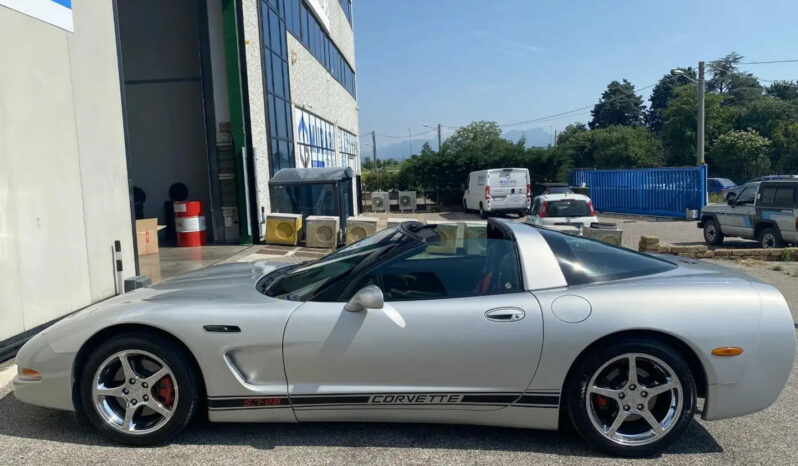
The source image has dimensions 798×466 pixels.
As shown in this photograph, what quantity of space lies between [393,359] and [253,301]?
Result: 0.92 meters

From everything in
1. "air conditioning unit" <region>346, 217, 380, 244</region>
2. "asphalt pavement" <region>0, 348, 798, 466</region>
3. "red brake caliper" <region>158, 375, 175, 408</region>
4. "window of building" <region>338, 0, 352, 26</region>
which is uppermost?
"window of building" <region>338, 0, 352, 26</region>

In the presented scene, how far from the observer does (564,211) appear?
13844 mm

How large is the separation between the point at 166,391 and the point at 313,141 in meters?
18.5

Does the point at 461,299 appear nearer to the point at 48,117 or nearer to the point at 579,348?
the point at 579,348

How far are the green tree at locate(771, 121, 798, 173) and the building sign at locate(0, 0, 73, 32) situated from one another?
Answer: 149ft

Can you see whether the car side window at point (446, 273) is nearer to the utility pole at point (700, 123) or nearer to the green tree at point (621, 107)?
the utility pole at point (700, 123)

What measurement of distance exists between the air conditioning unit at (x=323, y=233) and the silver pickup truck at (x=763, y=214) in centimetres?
924

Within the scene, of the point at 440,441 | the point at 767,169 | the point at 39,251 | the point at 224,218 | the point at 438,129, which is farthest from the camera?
the point at 438,129

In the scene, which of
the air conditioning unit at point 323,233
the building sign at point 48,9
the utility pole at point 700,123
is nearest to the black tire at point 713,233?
the air conditioning unit at point 323,233

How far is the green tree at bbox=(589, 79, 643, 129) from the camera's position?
9219 centimetres

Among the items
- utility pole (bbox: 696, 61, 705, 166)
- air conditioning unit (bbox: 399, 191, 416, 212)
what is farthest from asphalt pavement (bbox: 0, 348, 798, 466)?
air conditioning unit (bbox: 399, 191, 416, 212)

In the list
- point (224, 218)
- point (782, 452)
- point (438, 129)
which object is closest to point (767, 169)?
point (438, 129)

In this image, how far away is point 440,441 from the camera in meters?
3.44

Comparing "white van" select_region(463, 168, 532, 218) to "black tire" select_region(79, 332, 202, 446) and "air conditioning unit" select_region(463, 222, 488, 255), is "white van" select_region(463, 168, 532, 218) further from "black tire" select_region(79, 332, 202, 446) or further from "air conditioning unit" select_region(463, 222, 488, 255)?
"black tire" select_region(79, 332, 202, 446)
